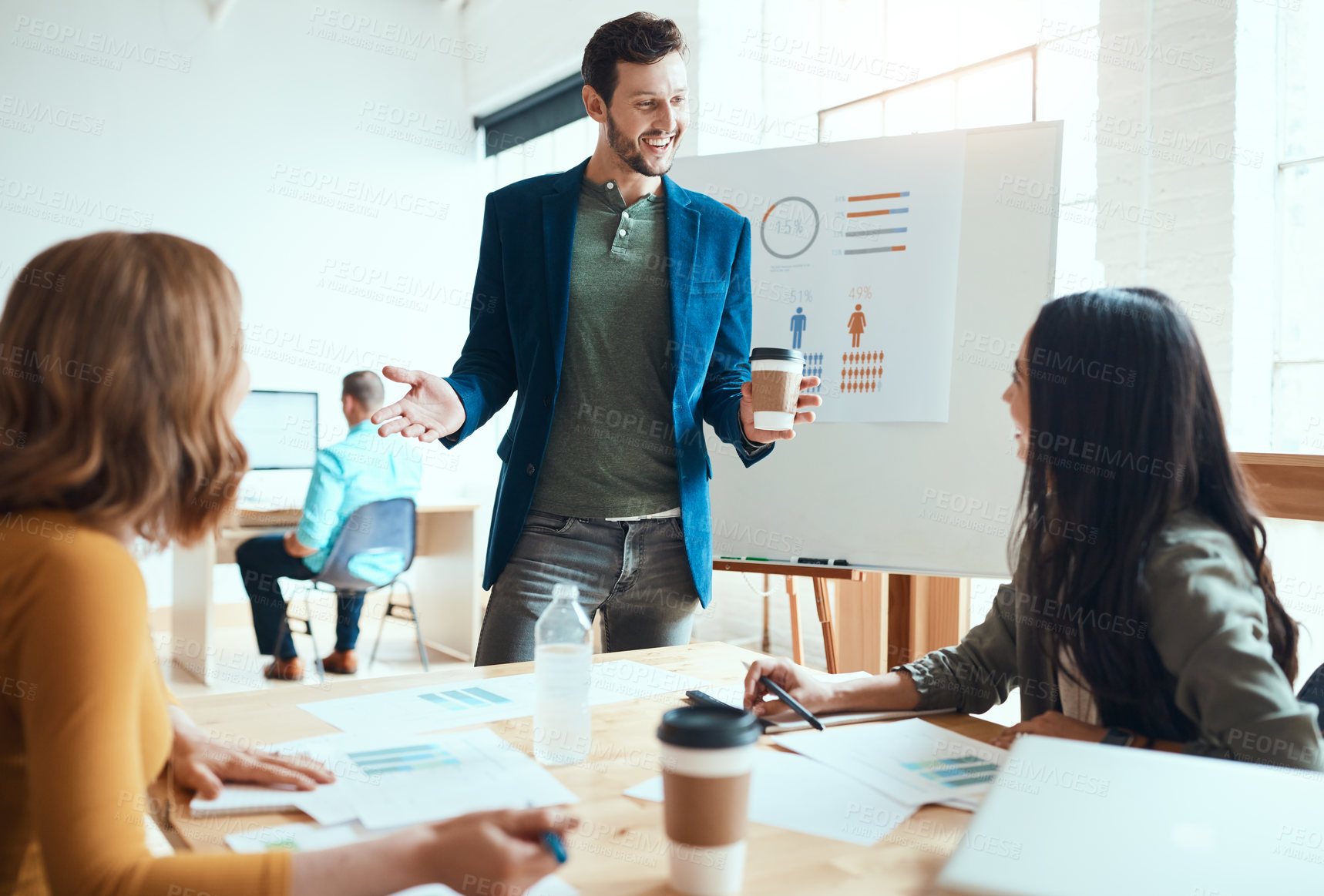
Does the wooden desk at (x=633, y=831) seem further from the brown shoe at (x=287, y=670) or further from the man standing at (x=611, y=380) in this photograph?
the brown shoe at (x=287, y=670)

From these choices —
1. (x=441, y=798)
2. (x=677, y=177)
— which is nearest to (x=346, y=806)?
(x=441, y=798)

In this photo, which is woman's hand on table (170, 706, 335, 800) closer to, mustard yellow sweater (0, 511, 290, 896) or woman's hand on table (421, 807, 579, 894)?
mustard yellow sweater (0, 511, 290, 896)

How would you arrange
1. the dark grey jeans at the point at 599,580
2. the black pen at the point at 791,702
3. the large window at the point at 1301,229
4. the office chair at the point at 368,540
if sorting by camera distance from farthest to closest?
the office chair at the point at 368,540 → the large window at the point at 1301,229 → the dark grey jeans at the point at 599,580 → the black pen at the point at 791,702

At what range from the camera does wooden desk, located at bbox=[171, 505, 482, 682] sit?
4.07 metres

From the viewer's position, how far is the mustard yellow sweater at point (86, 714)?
0.62 metres

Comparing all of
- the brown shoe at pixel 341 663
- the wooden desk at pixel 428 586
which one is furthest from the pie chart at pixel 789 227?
the brown shoe at pixel 341 663

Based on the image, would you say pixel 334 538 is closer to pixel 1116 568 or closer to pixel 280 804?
pixel 280 804

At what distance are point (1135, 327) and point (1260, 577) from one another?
1.04 feet

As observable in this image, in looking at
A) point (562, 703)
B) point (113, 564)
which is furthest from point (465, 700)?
point (113, 564)

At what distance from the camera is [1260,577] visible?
1059 mm

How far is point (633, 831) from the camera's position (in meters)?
0.79

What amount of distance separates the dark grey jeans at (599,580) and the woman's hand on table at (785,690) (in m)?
0.46

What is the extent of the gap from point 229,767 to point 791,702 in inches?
23.1

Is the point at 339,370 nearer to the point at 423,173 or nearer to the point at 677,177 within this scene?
the point at 423,173
